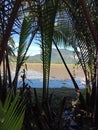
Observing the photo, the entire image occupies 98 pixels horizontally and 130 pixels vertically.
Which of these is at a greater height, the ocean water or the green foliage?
the green foliage

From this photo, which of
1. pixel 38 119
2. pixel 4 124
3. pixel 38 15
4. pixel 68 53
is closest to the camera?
pixel 4 124

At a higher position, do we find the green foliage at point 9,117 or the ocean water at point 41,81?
the green foliage at point 9,117

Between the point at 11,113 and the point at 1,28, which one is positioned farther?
the point at 1,28

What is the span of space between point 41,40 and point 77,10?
1.44 feet

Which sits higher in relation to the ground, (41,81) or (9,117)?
(9,117)

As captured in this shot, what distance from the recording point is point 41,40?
3.22 meters

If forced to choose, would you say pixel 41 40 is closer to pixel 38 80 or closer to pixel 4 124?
pixel 4 124

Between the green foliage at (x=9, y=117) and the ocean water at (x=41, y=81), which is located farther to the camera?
the ocean water at (x=41, y=81)

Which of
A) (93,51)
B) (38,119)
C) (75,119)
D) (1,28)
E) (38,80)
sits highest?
(1,28)

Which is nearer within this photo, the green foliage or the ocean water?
the green foliage

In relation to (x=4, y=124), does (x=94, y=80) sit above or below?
below

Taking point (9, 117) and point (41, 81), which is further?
point (41, 81)

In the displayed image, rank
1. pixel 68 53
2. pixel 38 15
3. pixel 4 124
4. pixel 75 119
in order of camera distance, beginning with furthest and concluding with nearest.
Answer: pixel 68 53
pixel 75 119
pixel 38 15
pixel 4 124

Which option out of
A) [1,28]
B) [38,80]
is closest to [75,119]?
[1,28]
